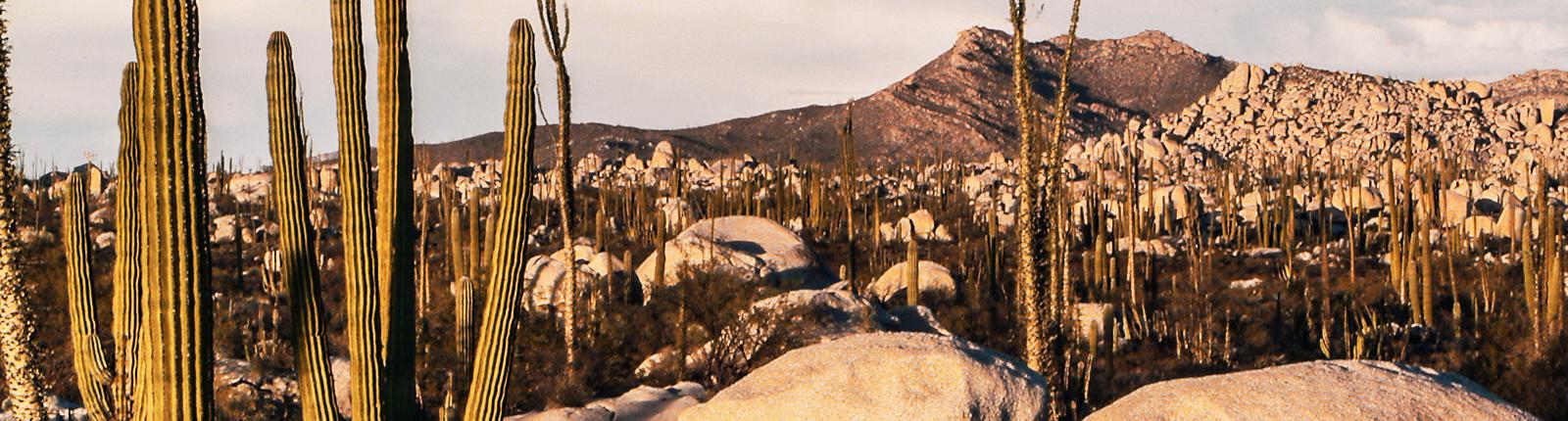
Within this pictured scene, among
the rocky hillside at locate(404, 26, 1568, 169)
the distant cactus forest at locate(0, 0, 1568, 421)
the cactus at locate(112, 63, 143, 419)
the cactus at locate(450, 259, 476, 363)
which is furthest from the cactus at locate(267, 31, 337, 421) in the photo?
the rocky hillside at locate(404, 26, 1568, 169)

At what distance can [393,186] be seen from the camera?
619cm

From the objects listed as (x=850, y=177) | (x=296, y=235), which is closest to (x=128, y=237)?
(x=296, y=235)

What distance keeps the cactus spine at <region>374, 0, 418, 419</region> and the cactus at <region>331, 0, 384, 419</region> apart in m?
0.06

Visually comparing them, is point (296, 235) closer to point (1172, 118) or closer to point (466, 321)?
point (466, 321)

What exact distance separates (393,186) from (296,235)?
517 millimetres

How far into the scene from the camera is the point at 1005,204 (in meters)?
52.4

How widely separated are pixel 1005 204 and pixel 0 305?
47.9 m

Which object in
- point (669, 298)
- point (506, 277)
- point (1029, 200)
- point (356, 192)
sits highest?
point (356, 192)

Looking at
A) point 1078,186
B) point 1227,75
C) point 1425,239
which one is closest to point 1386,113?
point 1227,75

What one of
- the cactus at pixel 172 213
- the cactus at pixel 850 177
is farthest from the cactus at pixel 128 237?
the cactus at pixel 850 177

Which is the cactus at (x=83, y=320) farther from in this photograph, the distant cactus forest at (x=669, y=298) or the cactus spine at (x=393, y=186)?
the cactus spine at (x=393, y=186)

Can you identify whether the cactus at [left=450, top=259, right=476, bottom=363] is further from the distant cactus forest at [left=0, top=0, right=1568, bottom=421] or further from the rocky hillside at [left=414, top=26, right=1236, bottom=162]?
the rocky hillside at [left=414, top=26, right=1236, bottom=162]

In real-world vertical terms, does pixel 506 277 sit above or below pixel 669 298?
above

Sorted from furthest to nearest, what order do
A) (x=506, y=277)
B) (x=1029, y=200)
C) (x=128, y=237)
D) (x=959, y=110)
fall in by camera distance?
(x=959, y=110), (x=1029, y=200), (x=506, y=277), (x=128, y=237)
